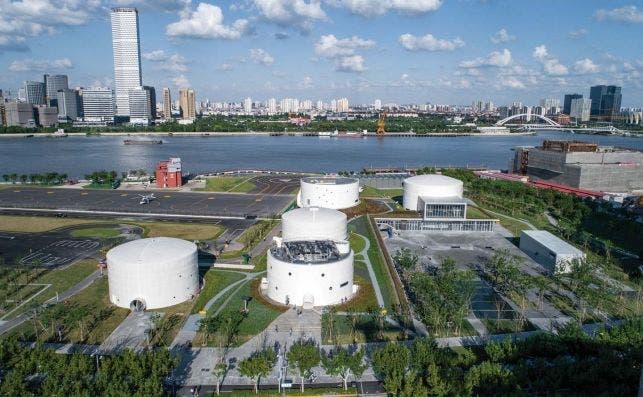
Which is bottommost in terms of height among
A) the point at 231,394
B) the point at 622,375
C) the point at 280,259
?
the point at 231,394

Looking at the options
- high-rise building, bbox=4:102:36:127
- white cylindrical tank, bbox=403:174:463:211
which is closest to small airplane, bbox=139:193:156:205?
white cylindrical tank, bbox=403:174:463:211

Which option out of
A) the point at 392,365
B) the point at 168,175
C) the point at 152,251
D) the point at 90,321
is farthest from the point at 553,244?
the point at 168,175

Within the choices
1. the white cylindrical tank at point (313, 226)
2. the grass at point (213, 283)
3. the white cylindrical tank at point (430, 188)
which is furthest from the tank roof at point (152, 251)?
the white cylindrical tank at point (430, 188)

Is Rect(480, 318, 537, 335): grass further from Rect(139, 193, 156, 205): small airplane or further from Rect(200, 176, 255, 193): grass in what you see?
Rect(200, 176, 255, 193): grass

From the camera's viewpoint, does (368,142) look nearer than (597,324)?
No

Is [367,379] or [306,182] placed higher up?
[306,182]

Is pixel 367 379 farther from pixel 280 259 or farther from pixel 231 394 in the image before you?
pixel 280 259

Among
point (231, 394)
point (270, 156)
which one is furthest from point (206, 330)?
point (270, 156)
